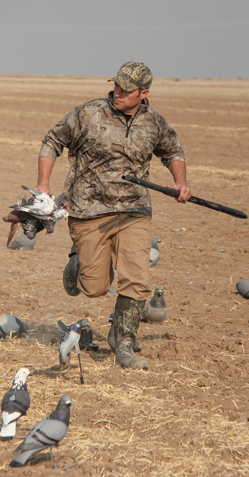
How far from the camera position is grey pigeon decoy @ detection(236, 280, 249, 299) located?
7.04 m

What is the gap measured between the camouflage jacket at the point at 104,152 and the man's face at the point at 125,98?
0.23ft

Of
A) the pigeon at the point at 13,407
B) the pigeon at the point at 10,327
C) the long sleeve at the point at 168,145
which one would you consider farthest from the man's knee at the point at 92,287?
the pigeon at the point at 13,407

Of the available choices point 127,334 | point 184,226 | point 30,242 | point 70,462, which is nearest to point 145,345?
point 127,334

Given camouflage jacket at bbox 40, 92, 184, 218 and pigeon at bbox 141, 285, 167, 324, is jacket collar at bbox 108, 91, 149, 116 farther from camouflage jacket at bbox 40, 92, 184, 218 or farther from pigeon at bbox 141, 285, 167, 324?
pigeon at bbox 141, 285, 167, 324

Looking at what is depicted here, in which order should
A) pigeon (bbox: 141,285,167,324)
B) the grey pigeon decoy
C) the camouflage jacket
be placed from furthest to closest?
1. the grey pigeon decoy
2. pigeon (bbox: 141,285,167,324)
3. the camouflage jacket

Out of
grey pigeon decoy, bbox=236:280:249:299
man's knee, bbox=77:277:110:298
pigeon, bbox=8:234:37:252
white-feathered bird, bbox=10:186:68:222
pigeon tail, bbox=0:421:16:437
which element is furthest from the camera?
pigeon, bbox=8:234:37:252

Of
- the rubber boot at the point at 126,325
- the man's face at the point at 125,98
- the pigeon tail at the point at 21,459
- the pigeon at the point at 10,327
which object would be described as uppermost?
the man's face at the point at 125,98

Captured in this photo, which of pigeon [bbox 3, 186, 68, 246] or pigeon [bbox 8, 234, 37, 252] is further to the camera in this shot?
pigeon [bbox 8, 234, 37, 252]

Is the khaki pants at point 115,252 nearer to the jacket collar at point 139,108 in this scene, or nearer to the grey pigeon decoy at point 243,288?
the jacket collar at point 139,108

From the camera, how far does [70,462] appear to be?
3590mm

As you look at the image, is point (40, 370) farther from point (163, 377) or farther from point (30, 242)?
point (30, 242)

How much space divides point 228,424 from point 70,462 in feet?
4.07

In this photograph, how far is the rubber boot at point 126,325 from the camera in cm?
514

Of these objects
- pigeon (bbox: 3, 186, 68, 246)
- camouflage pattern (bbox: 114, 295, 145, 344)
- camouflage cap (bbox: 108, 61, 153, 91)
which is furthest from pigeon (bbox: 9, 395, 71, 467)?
camouflage cap (bbox: 108, 61, 153, 91)
